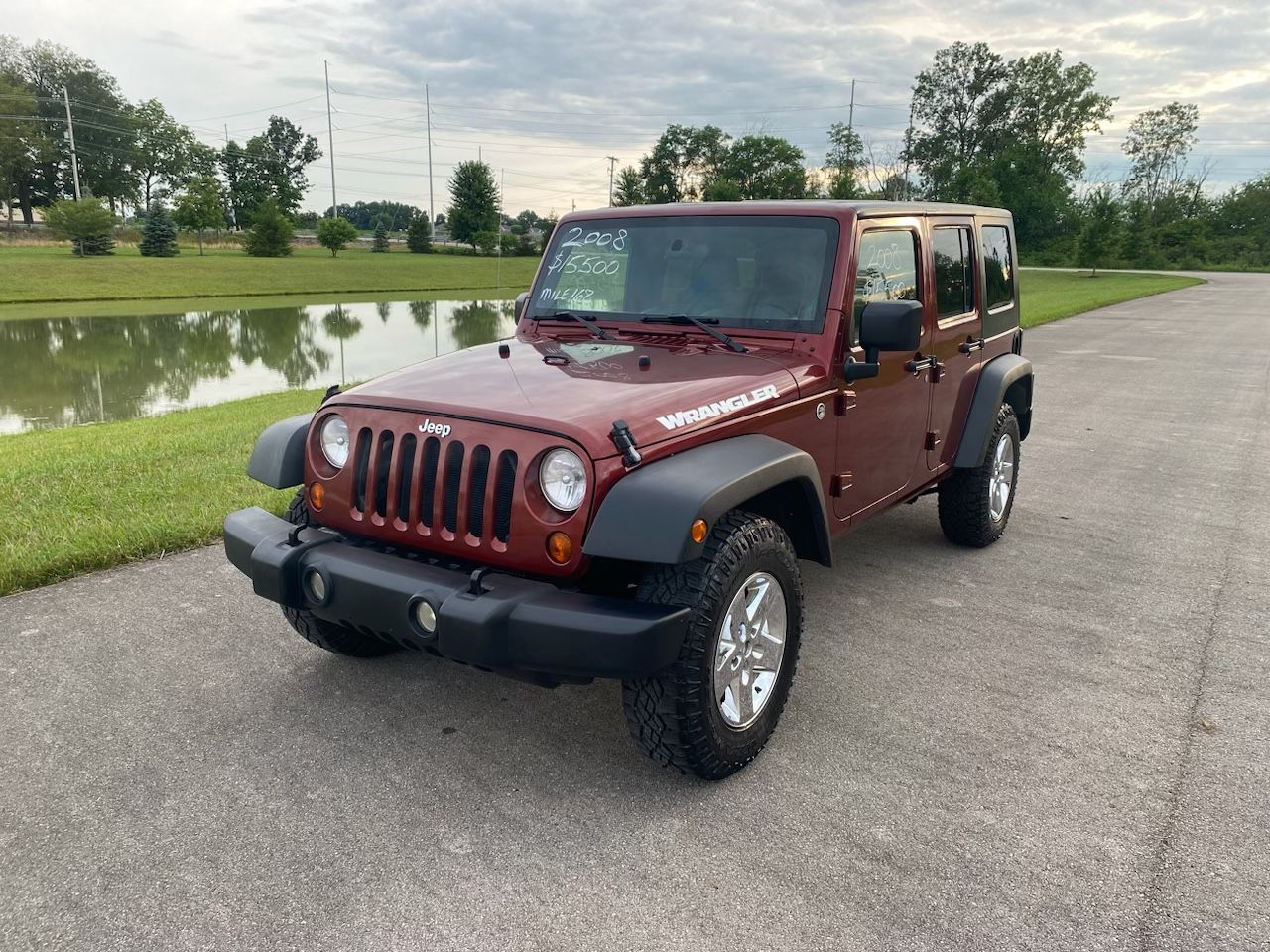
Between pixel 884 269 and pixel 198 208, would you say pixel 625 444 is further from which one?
pixel 198 208

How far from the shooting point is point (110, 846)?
2729mm

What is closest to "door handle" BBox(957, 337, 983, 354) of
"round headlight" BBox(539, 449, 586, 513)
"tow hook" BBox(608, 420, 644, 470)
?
"tow hook" BBox(608, 420, 644, 470)

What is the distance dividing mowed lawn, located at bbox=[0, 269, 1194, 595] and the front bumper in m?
2.46

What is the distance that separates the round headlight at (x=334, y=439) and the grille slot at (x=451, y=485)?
21.1 inches

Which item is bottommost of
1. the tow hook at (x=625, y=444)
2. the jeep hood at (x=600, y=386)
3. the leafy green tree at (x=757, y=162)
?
the tow hook at (x=625, y=444)

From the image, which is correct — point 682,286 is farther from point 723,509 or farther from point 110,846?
point 110,846

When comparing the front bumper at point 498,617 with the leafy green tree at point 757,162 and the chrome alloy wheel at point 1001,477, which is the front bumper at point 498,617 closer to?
the chrome alloy wheel at point 1001,477

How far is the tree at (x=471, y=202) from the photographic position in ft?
251

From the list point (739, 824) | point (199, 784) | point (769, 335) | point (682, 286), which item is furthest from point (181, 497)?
point (739, 824)

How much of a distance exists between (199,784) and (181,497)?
3442 mm

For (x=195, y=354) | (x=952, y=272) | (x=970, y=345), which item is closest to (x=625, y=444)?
(x=952, y=272)

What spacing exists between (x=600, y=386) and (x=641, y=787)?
136 cm

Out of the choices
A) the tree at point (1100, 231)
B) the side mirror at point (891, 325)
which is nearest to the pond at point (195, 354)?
the side mirror at point (891, 325)

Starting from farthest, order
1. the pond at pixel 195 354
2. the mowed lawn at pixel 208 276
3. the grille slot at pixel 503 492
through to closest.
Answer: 1. the mowed lawn at pixel 208 276
2. the pond at pixel 195 354
3. the grille slot at pixel 503 492
